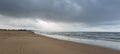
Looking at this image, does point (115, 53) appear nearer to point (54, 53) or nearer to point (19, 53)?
point (54, 53)

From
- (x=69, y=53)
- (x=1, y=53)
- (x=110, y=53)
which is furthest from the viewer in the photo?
(x=110, y=53)

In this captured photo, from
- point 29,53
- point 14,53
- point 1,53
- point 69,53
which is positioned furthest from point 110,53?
point 1,53

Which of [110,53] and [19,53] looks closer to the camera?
[19,53]

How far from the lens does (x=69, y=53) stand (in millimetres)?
10164

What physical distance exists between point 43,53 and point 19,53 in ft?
4.88

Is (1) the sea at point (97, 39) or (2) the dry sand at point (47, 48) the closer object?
(2) the dry sand at point (47, 48)

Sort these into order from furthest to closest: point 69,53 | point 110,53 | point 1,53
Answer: point 110,53
point 69,53
point 1,53

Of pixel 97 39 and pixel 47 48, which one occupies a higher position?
pixel 47 48

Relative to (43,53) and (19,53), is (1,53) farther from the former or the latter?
(43,53)

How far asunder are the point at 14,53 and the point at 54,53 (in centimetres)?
251

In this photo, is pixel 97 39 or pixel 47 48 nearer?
pixel 47 48

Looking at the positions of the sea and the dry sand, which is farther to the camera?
the sea

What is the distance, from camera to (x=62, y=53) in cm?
1009

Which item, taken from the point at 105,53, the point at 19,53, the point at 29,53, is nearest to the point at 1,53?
the point at 19,53
